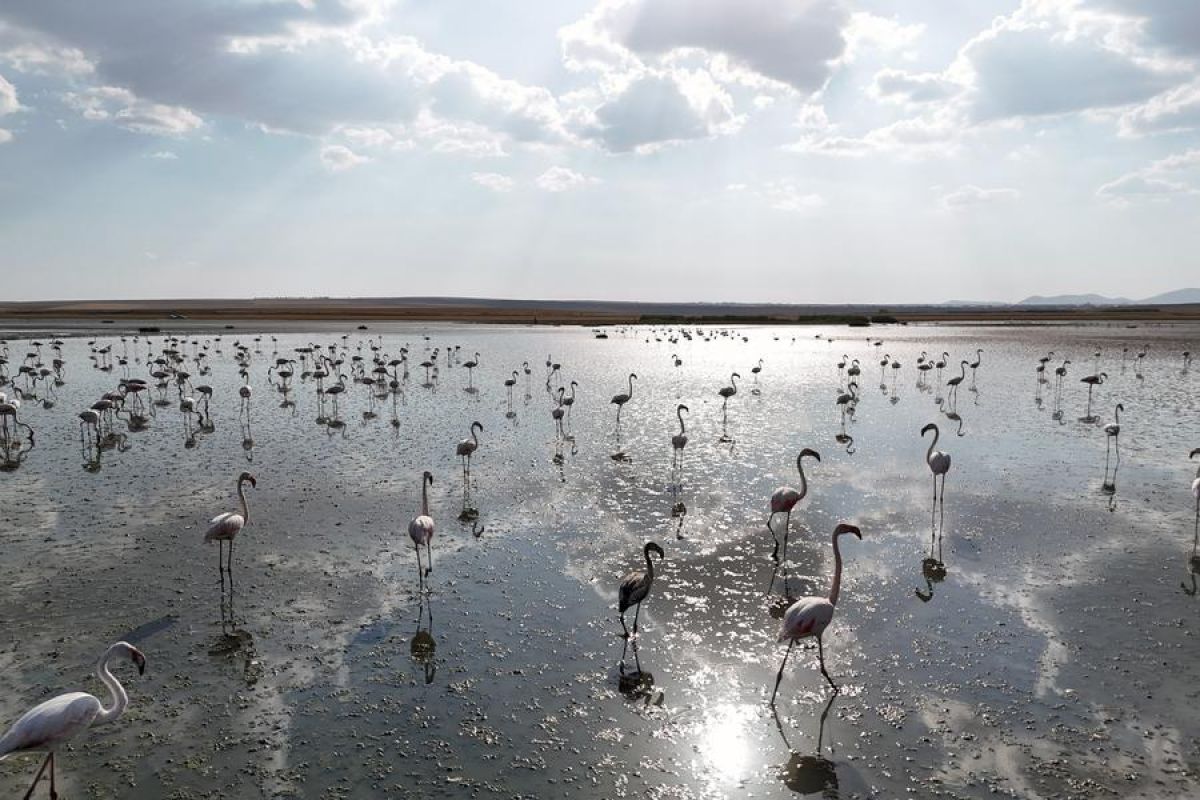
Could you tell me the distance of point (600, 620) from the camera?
989 centimetres

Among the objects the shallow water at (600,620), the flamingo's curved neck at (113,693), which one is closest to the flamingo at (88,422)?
the shallow water at (600,620)

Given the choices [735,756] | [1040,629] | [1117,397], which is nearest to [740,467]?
[1040,629]

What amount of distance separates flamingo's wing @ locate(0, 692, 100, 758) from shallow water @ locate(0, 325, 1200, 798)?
72cm

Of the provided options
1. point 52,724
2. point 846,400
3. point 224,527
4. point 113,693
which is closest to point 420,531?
point 224,527

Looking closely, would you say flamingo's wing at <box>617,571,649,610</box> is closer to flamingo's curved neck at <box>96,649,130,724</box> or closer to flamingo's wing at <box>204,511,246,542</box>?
flamingo's curved neck at <box>96,649,130,724</box>

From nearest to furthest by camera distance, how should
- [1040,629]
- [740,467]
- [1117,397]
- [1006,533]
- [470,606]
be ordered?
1. [1040,629]
2. [470,606]
3. [1006,533]
4. [740,467]
5. [1117,397]

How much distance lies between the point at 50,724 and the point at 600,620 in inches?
236

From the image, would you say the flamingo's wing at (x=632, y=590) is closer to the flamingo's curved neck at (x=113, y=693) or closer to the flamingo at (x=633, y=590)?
the flamingo at (x=633, y=590)

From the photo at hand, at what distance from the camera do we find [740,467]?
715 inches

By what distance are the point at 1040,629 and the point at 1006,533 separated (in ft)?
13.2

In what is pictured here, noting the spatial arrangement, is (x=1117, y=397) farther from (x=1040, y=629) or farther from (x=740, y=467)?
(x=1040, y=629)

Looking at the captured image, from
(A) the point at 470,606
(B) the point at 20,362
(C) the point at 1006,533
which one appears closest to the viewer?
(A) the point at 470,606

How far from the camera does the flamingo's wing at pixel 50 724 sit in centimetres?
599

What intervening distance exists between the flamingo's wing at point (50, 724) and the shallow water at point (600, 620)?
0.72m
